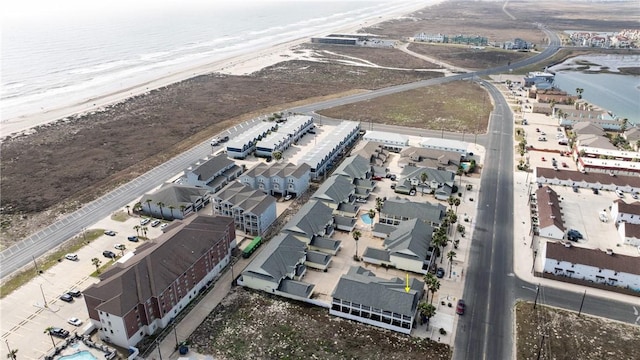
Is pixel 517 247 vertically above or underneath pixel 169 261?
underneath

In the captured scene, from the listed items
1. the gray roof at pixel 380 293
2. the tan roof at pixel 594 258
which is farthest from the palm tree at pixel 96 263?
the tan roof at pixel 594 258

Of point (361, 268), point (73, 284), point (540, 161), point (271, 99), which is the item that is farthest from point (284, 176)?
point (271, 99)

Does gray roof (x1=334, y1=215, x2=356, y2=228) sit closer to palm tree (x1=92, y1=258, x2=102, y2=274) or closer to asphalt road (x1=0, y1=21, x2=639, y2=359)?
asphalt road (x1=0, y1=21, x2=639, y2=359)

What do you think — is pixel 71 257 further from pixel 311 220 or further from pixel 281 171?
pixel 281 171

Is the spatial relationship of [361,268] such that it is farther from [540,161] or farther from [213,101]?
[213,101]

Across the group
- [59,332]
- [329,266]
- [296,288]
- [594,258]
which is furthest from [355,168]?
[59,332]
